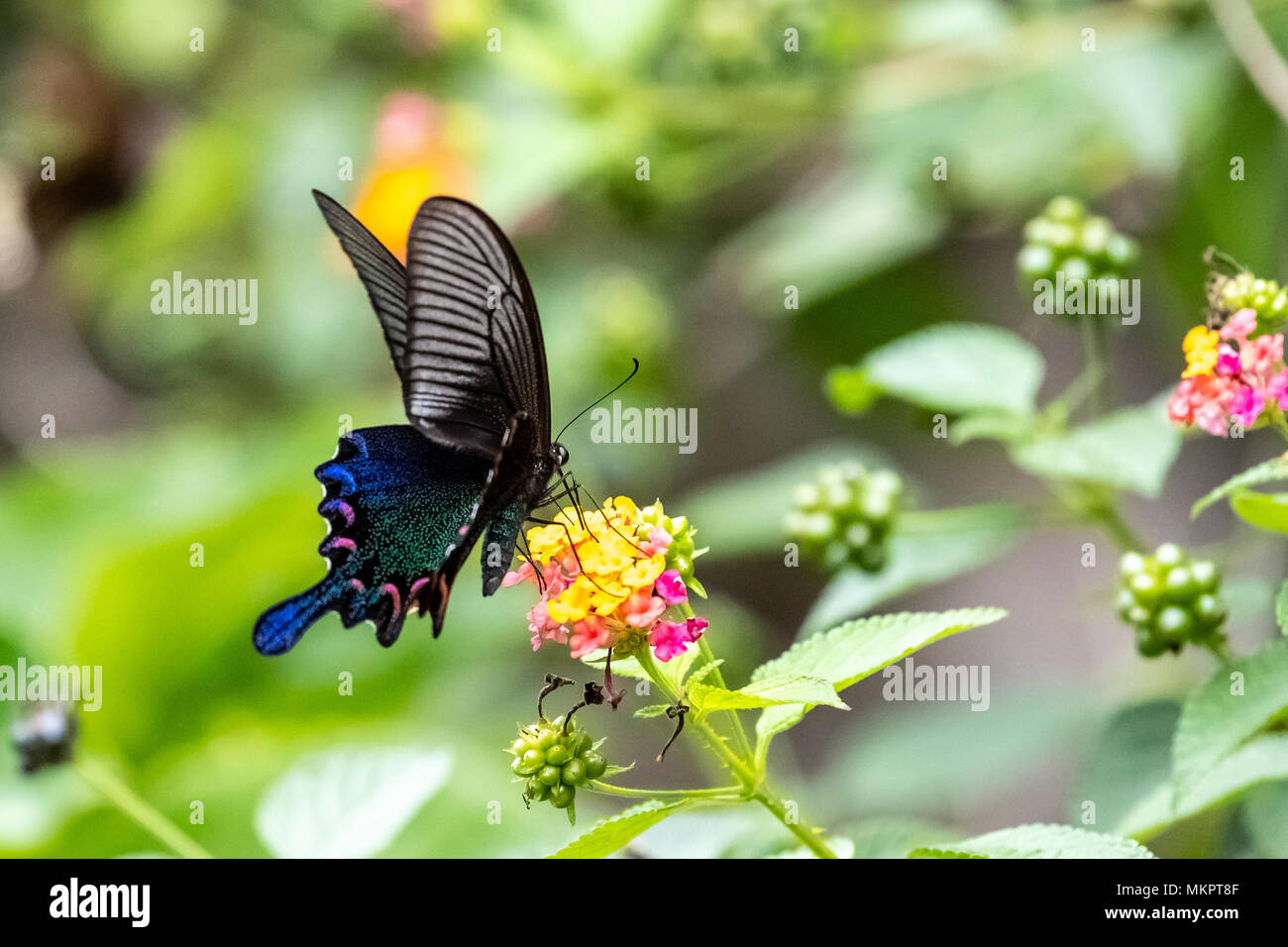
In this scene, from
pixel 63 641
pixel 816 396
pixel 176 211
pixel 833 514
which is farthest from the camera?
pixel 176 211

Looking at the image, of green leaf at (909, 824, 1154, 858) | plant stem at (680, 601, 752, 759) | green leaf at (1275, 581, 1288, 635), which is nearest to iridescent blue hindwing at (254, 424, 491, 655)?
plant stem at (680, 601, 752, 759)

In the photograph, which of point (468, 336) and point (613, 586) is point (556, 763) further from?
point (468, 336)

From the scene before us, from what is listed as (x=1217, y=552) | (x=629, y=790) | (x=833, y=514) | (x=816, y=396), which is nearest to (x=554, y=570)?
(x=629, y=790)

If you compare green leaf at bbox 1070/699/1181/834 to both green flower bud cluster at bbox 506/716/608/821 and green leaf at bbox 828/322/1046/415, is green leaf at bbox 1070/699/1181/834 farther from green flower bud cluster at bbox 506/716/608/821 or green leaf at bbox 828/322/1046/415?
green flower bud cluster at bbox 506/716/608/821

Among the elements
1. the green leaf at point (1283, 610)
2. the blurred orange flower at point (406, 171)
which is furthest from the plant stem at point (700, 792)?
the blurred orange flower at point (406, 171)
